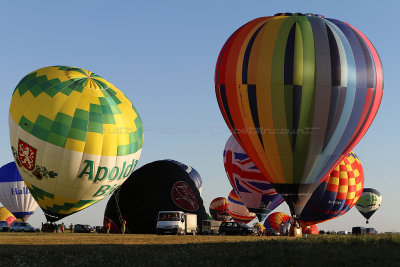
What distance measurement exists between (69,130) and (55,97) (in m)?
2.59

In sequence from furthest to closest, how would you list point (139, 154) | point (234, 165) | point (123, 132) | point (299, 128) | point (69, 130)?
point (234, 165), point (139, 154), point (123, 132), point (69, 130), point (299, 128)

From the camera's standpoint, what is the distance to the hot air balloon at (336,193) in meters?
55.8

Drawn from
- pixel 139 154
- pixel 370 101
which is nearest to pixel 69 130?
pixel 139 154

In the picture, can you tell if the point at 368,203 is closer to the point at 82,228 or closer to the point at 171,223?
the point at 82,228

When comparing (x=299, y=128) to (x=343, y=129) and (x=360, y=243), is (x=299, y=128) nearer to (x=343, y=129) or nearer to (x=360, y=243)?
(x=343, y=129)

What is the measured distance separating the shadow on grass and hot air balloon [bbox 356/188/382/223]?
205ft

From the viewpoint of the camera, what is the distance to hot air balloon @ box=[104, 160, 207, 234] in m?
48.9

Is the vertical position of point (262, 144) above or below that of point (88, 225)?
above

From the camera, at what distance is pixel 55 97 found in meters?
42.1

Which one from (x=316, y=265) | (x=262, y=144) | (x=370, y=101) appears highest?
(x=370, y=101)

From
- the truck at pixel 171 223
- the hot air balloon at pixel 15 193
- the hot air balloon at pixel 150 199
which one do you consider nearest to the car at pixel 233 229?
the hot air balloon at pixel 150 199

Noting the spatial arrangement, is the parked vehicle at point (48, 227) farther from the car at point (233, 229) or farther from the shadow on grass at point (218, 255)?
the shadow on grass at point (218, 255)

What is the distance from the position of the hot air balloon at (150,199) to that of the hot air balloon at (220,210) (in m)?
41.6

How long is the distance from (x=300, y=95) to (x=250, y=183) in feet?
70.8
